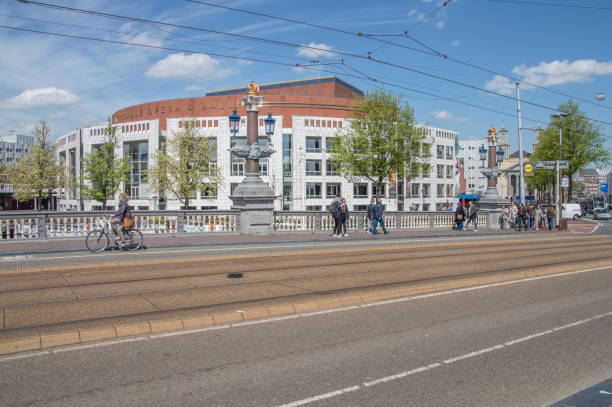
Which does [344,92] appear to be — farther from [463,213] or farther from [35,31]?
[35,31]

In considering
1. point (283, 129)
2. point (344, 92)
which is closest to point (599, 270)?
point (283, 129)

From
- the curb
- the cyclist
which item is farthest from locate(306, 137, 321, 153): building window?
the curb

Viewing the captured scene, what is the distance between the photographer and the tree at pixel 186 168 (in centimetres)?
3959

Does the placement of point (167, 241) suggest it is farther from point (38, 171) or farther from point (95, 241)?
point (38, 171)

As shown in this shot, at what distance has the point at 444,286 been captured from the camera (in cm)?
853

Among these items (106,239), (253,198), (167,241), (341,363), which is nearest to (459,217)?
(253,198)

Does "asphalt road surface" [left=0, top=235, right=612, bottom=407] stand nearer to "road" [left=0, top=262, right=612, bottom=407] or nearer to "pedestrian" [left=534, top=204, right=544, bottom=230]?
"road" [left=0, top=262, right=612, bottom=407]

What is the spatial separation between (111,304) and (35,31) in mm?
10570

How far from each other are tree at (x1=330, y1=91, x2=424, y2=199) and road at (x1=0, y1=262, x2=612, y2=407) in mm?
30373

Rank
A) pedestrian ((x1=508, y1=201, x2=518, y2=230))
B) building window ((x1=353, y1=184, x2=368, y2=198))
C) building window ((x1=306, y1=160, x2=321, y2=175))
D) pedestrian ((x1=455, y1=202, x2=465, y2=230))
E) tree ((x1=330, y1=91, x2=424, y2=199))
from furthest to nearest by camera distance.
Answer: building window ((x1=353, y1=184, x2=368, y2=198)), building window ((x1=306, y1=160, x2=321, y2=175)), tree ((x1=330, y1=91, x2=424, y2=199)), pedestrian ((x1=508, y1=201, x2=518, y2=230)), pedestrian ((x1=455, y1=202, x2=465, y2=230))

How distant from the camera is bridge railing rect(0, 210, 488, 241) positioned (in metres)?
16.8

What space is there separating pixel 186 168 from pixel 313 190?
91.0ft

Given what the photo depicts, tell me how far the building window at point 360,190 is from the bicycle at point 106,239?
53.7 meters

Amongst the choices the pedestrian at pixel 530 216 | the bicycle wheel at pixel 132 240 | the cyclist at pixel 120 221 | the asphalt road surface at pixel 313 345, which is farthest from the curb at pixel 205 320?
the pedestrian at pixel 530 216
